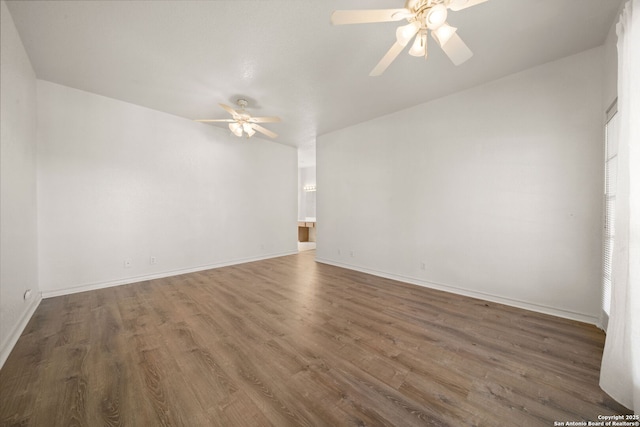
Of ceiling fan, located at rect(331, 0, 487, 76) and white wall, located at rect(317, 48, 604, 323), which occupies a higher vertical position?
ceiling fan, located at rect(331, 0, 487, 76)

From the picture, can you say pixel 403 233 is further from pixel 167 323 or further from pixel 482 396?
pixel 167 323

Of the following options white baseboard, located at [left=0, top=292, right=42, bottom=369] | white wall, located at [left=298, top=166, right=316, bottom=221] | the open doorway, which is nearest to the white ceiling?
white baseboard, located at [left=0, top=292, right=42, bottom=369]

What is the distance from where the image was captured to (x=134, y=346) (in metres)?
2.03

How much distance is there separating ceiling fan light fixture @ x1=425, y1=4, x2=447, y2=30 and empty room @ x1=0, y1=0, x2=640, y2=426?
16mm

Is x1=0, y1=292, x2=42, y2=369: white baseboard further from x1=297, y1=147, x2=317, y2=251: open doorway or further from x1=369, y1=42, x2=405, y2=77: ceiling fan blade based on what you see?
x1=297, y1=147, x2=317, y2=251: open doorway

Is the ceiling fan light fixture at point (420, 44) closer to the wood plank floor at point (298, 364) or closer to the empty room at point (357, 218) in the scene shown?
the empty room at point (357, 218)

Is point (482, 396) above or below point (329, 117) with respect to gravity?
below

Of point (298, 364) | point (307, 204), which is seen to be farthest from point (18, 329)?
point (307, 204)

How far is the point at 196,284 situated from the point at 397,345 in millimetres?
3298

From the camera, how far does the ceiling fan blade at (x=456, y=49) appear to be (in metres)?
1.79

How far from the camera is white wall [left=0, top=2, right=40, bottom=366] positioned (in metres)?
1.96

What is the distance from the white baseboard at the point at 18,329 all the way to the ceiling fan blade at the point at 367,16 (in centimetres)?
373

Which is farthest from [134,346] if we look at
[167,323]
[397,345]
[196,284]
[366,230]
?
[366,230]

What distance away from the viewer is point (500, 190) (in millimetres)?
3029
